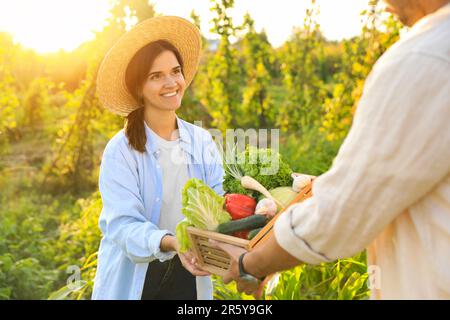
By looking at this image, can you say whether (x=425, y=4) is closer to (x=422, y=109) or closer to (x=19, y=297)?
(x=422, y=109)

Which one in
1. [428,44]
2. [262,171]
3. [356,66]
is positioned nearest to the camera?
[428,44]

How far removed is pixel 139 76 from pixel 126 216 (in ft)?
2.13

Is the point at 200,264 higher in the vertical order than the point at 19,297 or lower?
higher

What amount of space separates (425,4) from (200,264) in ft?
3.86

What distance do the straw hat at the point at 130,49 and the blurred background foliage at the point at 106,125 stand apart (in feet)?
5.22

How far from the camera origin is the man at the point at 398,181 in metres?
1.08

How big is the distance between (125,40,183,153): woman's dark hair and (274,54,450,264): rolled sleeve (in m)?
1.38

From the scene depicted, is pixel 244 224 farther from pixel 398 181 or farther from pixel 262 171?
pixel 398 181

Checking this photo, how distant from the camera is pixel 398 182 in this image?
113 centimetres

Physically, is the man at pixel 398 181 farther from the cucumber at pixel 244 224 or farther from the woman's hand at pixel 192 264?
the woman's hand at pixel 192 264

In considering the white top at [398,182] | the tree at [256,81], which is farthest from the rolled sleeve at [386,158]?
the tree at [256,81]

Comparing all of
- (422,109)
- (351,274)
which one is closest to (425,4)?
(422,109)

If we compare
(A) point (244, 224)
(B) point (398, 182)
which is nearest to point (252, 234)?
(A) point (244, 224)
